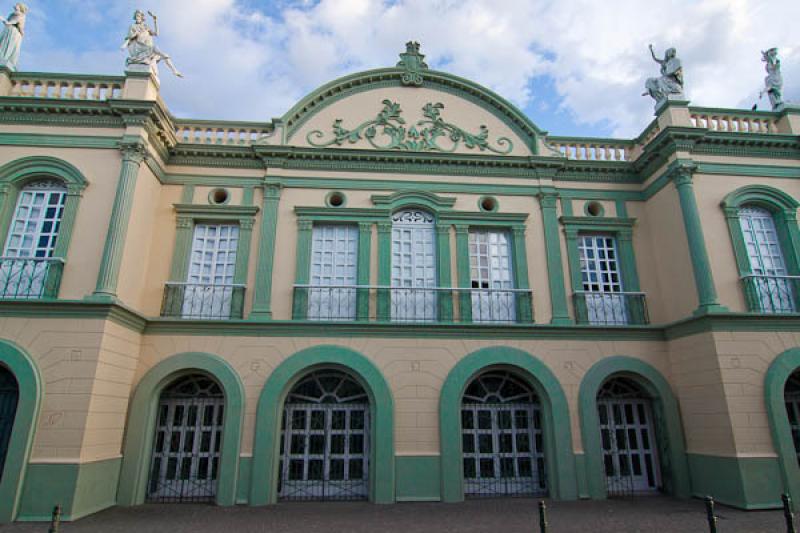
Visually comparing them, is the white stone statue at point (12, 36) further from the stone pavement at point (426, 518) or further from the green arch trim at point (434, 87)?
the stone pavement at point (426, 518)

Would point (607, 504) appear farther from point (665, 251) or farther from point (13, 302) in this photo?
point (13, 302)

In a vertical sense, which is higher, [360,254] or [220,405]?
[360,254]

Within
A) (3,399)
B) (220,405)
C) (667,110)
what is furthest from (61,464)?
(667,110)

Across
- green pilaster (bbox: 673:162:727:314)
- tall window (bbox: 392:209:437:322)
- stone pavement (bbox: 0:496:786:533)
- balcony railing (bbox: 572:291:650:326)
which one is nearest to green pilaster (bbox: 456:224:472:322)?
tall window (bbox: 392:209:437:322)

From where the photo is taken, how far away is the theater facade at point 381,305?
928cm

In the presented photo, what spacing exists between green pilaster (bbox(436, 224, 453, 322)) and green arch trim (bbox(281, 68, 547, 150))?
3422 millimetres

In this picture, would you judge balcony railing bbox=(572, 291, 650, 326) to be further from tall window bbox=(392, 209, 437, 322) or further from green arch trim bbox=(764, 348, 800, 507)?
tall window bbox=(392, 209, 437, 322)

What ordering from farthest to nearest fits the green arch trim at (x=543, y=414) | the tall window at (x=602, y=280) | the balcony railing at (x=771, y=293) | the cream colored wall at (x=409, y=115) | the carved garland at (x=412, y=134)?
the cream colored wall at (x=409, y=115) < the carved garland at (x=412, y=134) < the tall window at (x=602, y=280) < the balcony railing at (x=771, y=293) < the green arch trim at (x=543, y=414)

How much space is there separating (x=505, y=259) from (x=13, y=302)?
1035 centimetres

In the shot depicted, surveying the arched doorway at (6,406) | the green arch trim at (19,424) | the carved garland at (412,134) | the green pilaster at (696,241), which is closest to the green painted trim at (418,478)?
the green pilaster at (696,241)

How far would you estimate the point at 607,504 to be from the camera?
952 centimetres

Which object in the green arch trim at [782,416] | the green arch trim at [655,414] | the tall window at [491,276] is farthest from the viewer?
the tall window at [491,276]

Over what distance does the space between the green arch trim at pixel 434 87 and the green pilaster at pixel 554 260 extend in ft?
4.81

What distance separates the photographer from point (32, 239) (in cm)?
996
